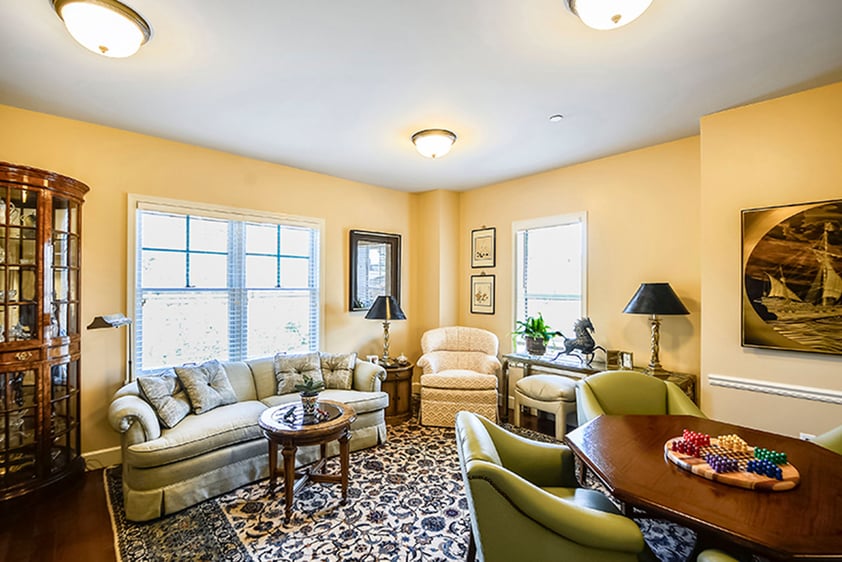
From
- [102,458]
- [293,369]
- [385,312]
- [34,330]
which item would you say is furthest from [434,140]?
[102,458]

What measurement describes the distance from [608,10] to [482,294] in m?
3.86

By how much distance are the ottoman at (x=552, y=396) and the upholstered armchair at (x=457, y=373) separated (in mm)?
379

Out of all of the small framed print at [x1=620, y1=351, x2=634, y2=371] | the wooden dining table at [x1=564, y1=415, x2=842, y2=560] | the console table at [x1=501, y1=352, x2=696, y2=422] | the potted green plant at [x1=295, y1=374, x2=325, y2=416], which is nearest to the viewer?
the wooden dining table at [x1=564, y1=415, x2=842, y2=560]

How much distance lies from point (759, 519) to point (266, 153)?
430 cm

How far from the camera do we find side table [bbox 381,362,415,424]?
4418 millimetres

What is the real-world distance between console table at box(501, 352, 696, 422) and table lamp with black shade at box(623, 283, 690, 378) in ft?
0.40

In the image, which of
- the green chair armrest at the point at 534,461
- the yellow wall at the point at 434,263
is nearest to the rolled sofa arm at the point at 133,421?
the green chair armrest at the point at 534,461

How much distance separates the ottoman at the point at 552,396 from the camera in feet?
12.2

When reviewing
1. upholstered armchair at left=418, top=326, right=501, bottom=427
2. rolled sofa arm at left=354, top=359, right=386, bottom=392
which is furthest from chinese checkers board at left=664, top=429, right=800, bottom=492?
rolled sofa arm at left=354, top=359, right=386, bottom=392

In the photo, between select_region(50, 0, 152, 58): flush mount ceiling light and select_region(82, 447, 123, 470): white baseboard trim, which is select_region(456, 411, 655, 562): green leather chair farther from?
select_region(82, 447, 123, 470): white baseboard trim

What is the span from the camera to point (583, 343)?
3.94 m

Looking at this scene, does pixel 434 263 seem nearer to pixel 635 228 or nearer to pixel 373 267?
Answer: pixel 373 267

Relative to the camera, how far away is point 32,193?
2748 mm

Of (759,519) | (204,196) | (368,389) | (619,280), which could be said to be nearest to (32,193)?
(204,196)
